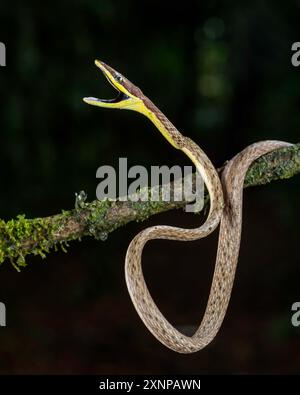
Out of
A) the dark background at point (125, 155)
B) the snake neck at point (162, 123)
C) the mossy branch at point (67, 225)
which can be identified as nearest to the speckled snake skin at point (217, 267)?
the mossy branch at point (67, 225)

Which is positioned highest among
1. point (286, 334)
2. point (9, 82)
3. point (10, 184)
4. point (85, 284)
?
point (9, 82)

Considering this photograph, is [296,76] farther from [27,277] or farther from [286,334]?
[27,277]

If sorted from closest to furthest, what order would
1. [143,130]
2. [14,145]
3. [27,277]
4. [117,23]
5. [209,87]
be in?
[14,145] < [117,23] < [27,277] < [143,130] < [209,87]

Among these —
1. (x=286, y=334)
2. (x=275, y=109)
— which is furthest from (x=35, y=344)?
(x=275, y=109)

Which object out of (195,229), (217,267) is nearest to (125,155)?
(217,267)

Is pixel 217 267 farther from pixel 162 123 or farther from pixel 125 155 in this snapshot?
pixel 125 155

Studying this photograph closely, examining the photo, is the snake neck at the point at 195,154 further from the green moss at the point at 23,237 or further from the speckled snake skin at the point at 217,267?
the green moss at the point at 23,237

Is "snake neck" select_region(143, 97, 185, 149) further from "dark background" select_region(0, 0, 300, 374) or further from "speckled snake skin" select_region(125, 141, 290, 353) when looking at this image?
"dark background" select_region(0, 0, 300, 374)
